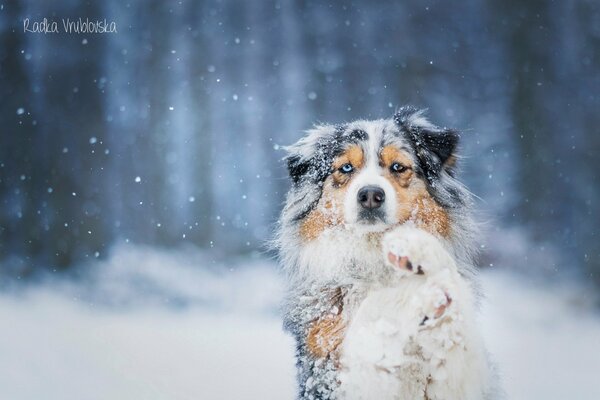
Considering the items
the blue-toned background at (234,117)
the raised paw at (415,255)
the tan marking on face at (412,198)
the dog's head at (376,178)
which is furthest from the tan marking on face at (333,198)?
the blue-toned background at (234,117)

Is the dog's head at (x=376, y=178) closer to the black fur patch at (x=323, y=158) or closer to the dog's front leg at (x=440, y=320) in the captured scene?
the black fur patch at (x=323, y=158)

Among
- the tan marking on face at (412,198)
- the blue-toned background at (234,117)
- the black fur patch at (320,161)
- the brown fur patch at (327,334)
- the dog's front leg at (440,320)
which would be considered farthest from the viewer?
the blue-toned background at (234,117)

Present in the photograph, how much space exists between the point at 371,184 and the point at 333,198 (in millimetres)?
189

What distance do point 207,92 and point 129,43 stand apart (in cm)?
50

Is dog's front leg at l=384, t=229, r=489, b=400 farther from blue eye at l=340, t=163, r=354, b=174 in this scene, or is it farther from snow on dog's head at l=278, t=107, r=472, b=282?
blue eye at l=340, t=163, r=354, b=174

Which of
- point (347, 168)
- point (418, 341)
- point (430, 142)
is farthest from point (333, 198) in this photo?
point (418, 341)

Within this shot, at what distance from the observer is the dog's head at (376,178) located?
204 centimetres

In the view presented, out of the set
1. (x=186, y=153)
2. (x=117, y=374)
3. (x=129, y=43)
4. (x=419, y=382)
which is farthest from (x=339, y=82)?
(x=117, y=374)

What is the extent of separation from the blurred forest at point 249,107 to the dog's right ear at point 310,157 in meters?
0.36

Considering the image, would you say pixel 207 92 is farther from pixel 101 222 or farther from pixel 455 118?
pixel 455 118

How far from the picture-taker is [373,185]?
6.58 ft

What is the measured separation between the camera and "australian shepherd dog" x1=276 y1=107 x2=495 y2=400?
1760mm

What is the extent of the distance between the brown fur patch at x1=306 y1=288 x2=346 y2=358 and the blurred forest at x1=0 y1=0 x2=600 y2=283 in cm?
80

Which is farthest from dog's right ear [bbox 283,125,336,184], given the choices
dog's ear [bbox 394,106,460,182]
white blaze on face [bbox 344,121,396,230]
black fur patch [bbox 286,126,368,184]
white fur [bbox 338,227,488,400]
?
white fur [bbox 338,227,488,400]
